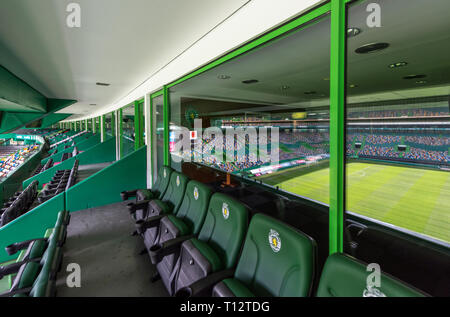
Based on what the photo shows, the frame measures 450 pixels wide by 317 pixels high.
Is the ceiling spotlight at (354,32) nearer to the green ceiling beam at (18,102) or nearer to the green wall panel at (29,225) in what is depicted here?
the green ceiling beam at (18,102)

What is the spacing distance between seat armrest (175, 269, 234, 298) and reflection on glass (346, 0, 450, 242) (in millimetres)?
773

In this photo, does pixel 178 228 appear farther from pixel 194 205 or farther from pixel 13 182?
pixel 13 182

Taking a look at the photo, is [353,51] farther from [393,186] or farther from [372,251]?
[393,186]

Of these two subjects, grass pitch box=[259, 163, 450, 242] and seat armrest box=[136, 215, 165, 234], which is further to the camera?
grass pitch box=[259, 163, 450, 242]

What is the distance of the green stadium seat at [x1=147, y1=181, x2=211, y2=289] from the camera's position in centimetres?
144

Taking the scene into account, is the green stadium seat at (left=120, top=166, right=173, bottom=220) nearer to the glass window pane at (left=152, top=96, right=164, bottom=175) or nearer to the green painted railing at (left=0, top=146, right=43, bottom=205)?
the glass window pane at (left=152, top=96, right=164, bottom=175)

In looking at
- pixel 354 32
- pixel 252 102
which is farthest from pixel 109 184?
pixel 252 102

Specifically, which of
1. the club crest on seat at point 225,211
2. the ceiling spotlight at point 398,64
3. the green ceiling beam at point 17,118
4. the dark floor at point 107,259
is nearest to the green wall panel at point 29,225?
the dark floor at point 107,259

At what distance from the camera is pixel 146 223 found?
181 centimetres

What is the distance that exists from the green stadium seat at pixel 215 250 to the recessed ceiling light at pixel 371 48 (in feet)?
7.10

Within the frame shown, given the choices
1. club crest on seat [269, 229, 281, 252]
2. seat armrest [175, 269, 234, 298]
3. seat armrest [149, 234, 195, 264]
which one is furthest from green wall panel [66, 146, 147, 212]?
club crest on seat [269, 229, 281, 252]

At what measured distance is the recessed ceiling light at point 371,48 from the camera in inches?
82.6

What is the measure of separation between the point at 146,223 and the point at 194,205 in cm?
45
